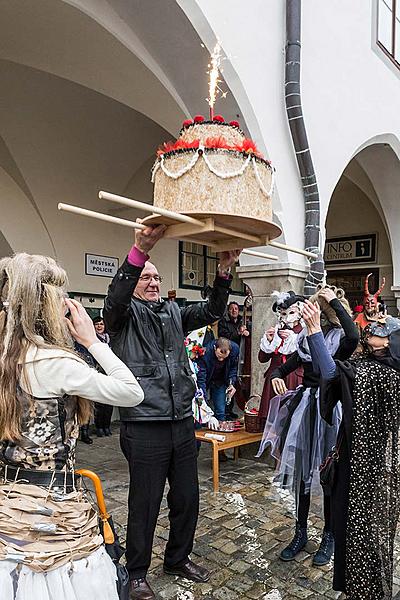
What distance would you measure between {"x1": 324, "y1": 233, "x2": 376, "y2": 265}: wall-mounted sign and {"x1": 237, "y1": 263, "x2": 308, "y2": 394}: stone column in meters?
7.20

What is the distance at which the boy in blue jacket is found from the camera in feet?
21.0

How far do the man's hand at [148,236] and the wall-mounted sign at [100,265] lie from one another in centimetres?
594

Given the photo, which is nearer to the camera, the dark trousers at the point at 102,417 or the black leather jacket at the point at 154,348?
the black leather jacket at the point at 154,348

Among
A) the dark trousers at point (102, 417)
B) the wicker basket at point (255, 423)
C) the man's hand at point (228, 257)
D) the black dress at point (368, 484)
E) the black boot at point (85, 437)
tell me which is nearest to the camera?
the black dress at point (368, 484)

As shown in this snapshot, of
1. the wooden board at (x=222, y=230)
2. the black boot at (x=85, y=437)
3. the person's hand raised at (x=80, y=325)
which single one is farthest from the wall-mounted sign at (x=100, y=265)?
the person's hand raised at (x=80, y=325)

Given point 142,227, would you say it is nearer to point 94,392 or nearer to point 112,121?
point 94,392

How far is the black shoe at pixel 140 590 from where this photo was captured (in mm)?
2914

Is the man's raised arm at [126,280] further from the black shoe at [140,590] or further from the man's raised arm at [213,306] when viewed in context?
the black shoe at [140,590]

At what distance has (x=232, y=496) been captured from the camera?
15.8 ft

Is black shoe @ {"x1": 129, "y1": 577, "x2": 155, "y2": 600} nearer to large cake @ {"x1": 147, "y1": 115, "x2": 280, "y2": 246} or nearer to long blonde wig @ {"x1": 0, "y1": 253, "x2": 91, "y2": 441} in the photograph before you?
long blonde wig @ {"x1": 0, "y1": 253, "x2": 91, "y2": 441}

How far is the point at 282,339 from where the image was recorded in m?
5.39

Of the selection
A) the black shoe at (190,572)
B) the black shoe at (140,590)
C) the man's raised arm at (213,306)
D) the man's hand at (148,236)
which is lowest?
the black shoe at (190,572)

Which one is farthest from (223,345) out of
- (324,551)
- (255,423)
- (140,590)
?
(140,590)

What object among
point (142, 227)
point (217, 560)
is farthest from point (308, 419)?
point (142, 227)
